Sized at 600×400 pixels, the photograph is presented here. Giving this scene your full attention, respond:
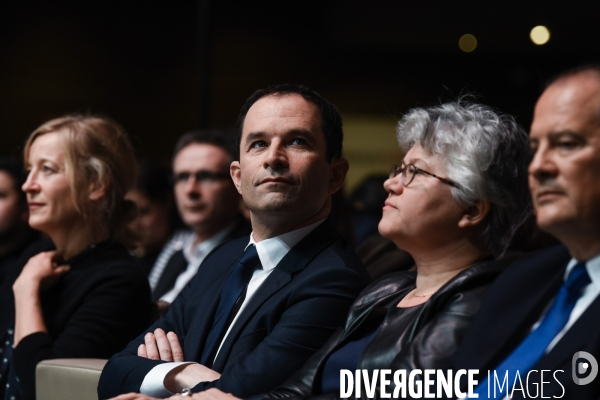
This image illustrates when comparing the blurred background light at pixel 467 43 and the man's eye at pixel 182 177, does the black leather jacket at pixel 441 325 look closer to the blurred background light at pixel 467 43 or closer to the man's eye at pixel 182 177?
the man's eye at pixel 182 177

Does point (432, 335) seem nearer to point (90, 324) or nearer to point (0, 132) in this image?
point (90, 324)

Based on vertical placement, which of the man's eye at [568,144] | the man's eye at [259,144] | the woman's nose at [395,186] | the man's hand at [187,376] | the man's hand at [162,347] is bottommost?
the man's hand at [187,376]

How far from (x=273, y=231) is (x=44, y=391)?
857 millimetres

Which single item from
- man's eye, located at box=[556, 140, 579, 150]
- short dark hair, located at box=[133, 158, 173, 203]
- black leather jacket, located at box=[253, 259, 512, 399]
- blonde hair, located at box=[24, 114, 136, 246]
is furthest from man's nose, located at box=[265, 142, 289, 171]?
short dark hair, located at box=[133, 158, 173, 203]

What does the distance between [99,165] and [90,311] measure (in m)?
0.59

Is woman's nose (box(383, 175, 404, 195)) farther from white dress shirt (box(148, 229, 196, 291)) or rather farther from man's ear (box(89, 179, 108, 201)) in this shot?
white dress shirt (box(148, 229, 196, 291))

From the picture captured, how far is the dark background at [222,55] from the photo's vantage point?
6.43m

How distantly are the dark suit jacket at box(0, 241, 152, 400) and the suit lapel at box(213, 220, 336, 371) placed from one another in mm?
707

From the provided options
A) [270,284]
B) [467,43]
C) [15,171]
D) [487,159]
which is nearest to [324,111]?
[270,284]

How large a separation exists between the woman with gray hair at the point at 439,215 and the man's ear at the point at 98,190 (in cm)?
133

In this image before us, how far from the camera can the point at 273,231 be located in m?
2.35

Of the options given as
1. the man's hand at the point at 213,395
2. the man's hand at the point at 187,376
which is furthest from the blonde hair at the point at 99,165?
the man's hand at the point at 213,395

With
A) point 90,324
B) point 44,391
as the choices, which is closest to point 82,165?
point 90,324

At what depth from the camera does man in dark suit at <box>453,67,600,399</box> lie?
4.71 ft
